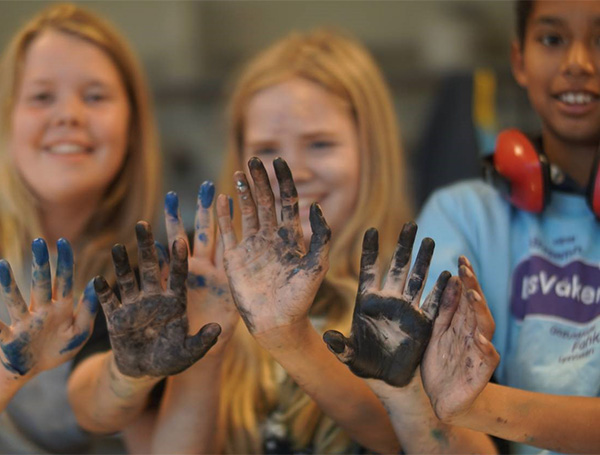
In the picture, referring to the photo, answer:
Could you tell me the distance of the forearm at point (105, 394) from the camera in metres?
1.14

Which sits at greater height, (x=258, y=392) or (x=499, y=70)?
(x=499, y=70)

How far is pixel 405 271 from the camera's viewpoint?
99cm

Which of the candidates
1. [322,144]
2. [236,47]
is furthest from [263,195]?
[236,47]

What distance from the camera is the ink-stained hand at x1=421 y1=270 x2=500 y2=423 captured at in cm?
93

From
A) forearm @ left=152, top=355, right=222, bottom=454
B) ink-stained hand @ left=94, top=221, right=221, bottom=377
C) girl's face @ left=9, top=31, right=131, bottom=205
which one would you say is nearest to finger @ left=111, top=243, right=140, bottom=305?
ink-stained hand @ left=94, top=221, right=221, bottom=377

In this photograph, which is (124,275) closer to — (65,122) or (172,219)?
(172,219)

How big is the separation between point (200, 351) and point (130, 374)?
5.4 inches

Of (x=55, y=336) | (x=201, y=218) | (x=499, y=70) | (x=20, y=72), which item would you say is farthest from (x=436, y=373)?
(x=499, y=70)

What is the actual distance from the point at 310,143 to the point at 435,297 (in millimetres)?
621

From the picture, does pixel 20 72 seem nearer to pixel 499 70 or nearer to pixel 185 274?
pixel 185 274

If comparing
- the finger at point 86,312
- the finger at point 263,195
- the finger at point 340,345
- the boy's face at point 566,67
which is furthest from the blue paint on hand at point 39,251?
the boy's face at point 566,67

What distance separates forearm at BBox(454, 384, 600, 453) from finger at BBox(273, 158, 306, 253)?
35cm

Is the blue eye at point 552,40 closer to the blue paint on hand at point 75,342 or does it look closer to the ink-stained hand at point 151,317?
the ink-stained hand at point 151,317

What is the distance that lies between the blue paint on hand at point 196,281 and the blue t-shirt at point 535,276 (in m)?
0.39
